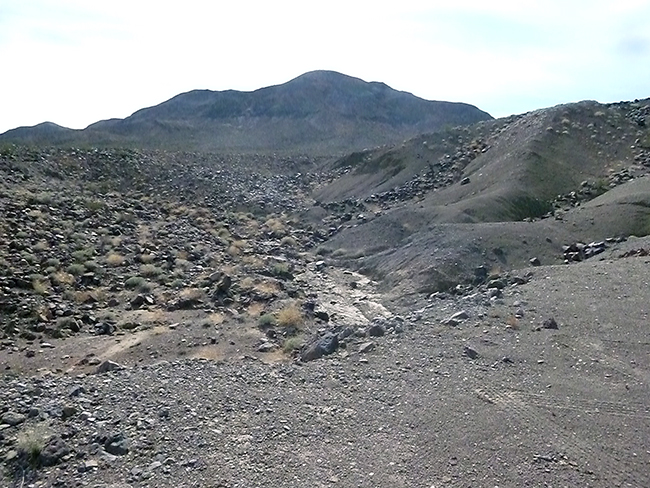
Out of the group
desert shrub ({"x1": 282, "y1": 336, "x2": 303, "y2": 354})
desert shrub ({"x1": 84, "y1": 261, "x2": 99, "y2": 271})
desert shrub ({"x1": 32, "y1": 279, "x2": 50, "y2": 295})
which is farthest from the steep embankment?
desert shrub ({"x1": 32, "y1": 279, "x2": 50, "y2": 295})

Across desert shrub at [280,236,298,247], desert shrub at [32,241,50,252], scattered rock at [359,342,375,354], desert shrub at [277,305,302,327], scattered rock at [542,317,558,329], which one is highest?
desert shrub at [32,241,50,252]

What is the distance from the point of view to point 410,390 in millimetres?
8328

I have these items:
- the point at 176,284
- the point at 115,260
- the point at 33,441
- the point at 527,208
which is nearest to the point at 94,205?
the point at 115,260

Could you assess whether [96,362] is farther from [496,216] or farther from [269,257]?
[496,216]

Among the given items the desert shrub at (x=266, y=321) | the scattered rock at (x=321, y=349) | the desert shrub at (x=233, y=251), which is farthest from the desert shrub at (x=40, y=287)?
the scattered rock at (x=321, y=349)

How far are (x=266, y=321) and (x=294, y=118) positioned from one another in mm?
80620

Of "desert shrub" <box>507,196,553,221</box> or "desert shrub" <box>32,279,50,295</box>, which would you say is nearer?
"desert shrub" <box>32,279,50,295</box>

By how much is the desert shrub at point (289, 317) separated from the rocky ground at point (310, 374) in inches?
2.9

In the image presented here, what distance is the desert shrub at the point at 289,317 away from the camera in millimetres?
13250

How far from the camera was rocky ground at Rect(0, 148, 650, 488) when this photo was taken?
6.65 meters

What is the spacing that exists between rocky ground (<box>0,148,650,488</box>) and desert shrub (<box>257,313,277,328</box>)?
0.26 metres

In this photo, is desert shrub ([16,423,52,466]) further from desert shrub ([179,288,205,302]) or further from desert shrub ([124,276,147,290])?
desert shrub ([124,276,147,290])

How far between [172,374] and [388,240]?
14.1 m

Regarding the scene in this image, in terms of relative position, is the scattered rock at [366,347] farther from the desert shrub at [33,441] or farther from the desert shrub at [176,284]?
the desert shrub at [176,284]
